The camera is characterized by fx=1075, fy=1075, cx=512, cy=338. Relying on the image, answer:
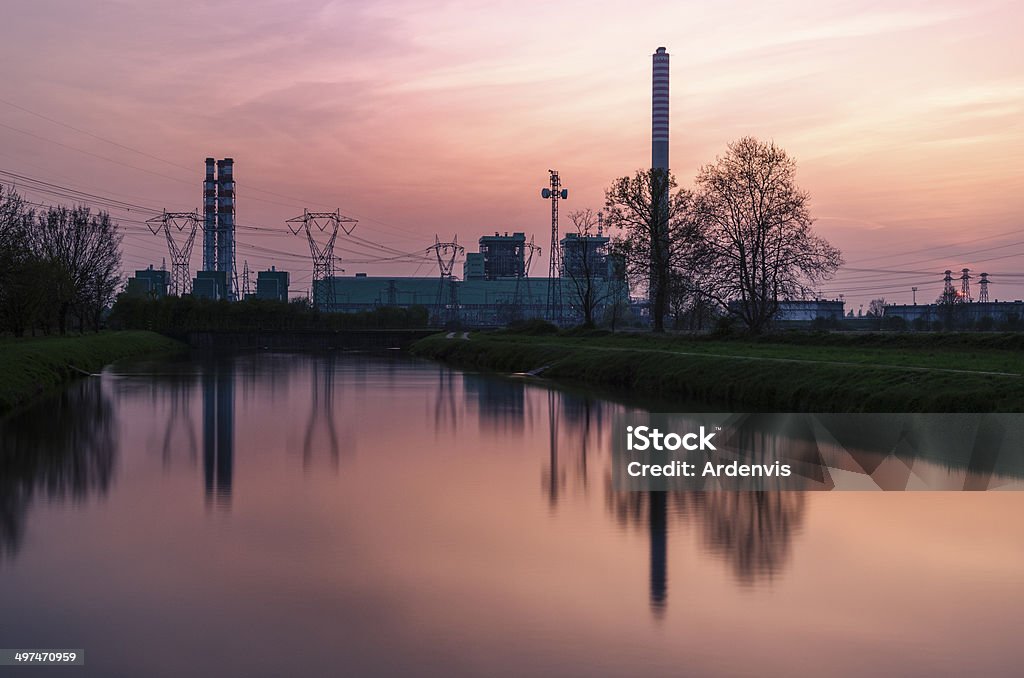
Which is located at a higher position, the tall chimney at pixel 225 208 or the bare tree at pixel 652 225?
the tall chimney at pixel 225 208

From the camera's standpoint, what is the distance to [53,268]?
64.6m

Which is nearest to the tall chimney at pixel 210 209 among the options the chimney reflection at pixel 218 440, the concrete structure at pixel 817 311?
the concrete structure at pixel 817 311

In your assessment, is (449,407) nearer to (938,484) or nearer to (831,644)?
(938,484)

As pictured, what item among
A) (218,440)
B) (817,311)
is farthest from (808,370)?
(817,311)

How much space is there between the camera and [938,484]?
61.3 ft

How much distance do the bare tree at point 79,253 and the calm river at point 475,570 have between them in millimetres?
55496

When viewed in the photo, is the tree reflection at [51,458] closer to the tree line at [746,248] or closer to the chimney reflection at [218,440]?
the chimney reflection at [218,440]

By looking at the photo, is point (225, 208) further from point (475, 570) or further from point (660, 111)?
point (475, 570)

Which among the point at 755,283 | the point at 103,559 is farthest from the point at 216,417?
the point at 755,283

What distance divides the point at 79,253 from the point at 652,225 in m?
45.7

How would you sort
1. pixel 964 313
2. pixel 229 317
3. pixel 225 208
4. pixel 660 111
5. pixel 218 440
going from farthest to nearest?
pixel 225 208 < pixel 660 111 < pixel 229 317 < pixel 964 313 < pixel 218 440

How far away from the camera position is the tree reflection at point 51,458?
1717 centimetres

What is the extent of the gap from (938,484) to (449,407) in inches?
775

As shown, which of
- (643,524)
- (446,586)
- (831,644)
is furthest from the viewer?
(643,524)
